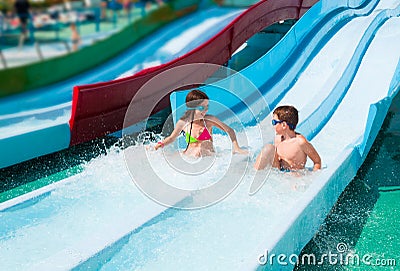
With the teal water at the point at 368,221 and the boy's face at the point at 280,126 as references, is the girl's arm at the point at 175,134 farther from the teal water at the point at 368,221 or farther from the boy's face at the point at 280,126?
the teal water at the point at 368,221

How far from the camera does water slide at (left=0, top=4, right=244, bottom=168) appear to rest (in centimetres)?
383

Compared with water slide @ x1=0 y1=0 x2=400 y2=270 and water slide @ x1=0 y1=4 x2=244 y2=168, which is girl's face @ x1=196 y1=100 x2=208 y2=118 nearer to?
water slide @ x1=0 y1=0 x2=400 y2=270

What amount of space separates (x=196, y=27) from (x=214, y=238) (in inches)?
154

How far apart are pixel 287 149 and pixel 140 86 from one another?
1848 millimetres

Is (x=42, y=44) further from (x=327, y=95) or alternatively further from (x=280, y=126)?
(x=327, y=95)

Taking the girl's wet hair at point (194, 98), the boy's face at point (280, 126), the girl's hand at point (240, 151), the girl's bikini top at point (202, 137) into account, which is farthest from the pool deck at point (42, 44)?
the boy's face at point (280, 126)

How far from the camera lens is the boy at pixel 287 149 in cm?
318

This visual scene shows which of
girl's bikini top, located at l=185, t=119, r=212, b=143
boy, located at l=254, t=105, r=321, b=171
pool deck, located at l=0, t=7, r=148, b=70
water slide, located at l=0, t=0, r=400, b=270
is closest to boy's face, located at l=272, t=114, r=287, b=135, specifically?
boy, located at l=254, t=105, r=321, b=171

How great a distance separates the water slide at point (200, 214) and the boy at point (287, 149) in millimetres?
84

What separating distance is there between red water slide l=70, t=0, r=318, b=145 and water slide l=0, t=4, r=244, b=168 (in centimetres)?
19

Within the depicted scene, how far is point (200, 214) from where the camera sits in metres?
2.84

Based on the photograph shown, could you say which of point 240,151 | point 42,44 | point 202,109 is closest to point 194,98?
point 202,109

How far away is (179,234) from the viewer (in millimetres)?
2666

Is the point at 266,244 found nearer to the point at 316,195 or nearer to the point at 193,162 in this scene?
the point at 316,195
